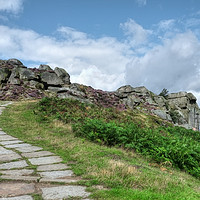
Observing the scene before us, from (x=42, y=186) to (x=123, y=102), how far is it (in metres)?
24.0

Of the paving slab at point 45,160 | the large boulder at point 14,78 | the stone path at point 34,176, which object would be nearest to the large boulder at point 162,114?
the large boulder at point 14,78

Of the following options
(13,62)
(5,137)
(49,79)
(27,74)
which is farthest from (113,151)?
(13,62)

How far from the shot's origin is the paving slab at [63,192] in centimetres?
321

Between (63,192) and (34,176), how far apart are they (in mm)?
1026

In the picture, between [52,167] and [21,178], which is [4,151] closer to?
[52,167]

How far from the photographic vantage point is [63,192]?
3.35m

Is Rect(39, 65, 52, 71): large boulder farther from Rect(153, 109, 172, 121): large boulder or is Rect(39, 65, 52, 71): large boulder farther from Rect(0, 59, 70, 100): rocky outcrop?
Rect(153, 109, 172, 121): large boulder

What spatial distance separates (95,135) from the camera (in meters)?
7.23

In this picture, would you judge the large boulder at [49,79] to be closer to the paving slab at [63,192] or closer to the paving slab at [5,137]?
the paving slab at [5,137]

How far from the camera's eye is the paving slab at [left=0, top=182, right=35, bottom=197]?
3.29 metres

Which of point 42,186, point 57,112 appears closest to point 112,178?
point 42,186

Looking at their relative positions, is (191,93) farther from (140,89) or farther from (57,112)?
(57,112)

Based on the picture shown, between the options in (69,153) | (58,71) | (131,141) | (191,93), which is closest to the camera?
(69,153)

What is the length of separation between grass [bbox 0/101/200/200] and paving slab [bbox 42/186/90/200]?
0.19m
